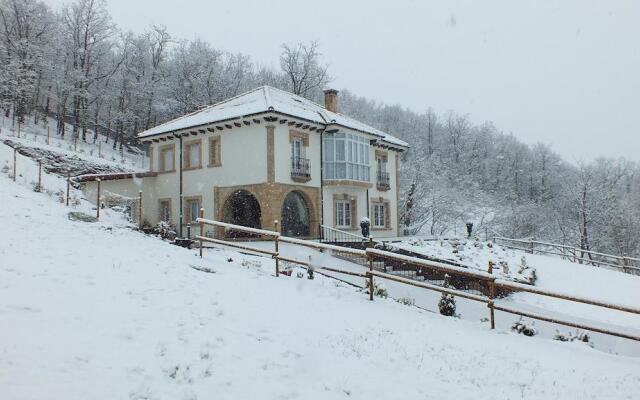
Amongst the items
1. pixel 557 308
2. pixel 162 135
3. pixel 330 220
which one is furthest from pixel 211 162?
pixel 557 308

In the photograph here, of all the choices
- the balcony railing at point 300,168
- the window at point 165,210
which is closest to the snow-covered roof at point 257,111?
the balcony railing at point 300,168

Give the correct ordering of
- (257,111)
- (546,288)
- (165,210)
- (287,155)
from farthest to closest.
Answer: (165,210) → (287,155) → (257,111) → (546,288)

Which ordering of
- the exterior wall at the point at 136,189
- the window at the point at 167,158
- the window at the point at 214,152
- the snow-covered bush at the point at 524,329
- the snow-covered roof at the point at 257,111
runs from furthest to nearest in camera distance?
the window at the point at 167,158 < the exterior wall at the point at 136,189 < the window at the point at 214,152 < the snow-covered roof at the point at 257,111 < the snow-covered bush at the point at 524,329

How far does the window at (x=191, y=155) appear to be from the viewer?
2514 cm

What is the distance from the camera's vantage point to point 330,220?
25.1 m

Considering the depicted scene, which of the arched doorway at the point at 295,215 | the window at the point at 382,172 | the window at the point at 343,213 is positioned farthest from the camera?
the window at the point at 382,172

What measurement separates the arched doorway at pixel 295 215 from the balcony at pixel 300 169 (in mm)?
2245

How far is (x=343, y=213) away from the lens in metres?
26.4

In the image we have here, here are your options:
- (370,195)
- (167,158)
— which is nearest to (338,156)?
(370,195)

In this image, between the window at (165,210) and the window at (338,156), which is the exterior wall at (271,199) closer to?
the window at (338,156)

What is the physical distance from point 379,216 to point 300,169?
331 inches

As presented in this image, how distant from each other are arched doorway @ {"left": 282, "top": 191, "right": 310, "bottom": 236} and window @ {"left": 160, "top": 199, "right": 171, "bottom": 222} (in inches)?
256

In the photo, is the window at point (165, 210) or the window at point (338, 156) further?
the window at point (165, 210)

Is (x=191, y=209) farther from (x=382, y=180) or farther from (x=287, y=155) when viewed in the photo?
(x=382, y=180)
